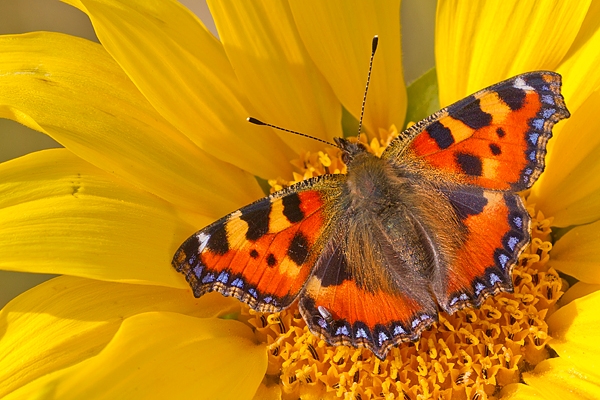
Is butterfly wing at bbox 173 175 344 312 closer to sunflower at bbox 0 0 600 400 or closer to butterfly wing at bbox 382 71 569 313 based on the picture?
sunflower at bbox 0 0 600 400

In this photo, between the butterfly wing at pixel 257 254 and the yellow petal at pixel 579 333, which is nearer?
the butterfly wing at pixel 257 254

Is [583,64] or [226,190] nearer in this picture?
[583,64]

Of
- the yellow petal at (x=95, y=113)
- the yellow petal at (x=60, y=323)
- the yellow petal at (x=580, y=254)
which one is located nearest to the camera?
the yellow petal at (x=60, y=323)

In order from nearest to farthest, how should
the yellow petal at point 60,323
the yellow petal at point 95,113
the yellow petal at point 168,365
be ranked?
the yellow petal at point 168,365
the yellow petal at point 60,323
the yellow petal at point 95,113

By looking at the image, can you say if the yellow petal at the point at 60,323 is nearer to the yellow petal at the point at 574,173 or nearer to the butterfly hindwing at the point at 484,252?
the butterfly hindwing at the point at 484,252

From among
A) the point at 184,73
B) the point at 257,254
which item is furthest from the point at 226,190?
the point at 257,254

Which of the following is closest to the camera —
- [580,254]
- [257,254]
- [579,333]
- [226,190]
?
[257,254]

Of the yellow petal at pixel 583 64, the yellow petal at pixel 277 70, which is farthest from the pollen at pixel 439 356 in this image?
the yellow petal at pixel 277 70

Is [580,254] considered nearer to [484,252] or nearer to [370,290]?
[484,252]

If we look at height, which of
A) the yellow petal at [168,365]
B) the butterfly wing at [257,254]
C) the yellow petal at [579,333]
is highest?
the butterfly wing at [257,254]
